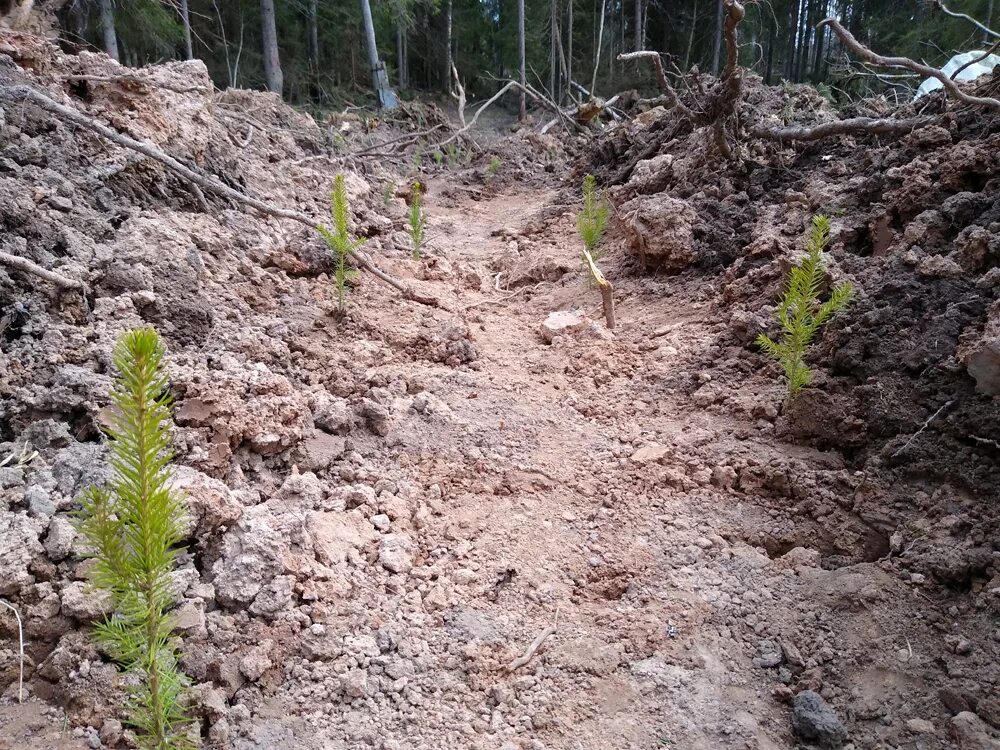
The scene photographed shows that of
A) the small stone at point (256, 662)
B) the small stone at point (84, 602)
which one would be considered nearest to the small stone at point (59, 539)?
the small stone at point (84, 602)

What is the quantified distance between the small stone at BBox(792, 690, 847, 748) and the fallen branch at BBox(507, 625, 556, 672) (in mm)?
724

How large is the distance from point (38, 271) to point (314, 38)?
59.8ft

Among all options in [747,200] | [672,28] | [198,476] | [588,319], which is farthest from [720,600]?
[672,28]

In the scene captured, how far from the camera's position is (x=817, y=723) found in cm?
166

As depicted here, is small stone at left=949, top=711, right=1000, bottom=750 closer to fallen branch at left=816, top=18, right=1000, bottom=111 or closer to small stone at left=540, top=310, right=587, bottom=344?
small stone at left=540, top=310, right=587, bottom=344

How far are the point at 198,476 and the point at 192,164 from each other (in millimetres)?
2673

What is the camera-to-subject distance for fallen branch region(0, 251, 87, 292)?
2.49 m

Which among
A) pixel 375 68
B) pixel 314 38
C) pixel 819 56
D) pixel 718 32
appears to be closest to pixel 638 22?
pixel 718 32

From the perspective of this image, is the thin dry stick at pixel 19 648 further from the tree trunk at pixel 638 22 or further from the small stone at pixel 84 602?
the tree trunk at pixel 638 22

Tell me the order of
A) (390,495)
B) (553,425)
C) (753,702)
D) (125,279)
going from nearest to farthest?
(753,702), (390,495), (125,279), (553,425)

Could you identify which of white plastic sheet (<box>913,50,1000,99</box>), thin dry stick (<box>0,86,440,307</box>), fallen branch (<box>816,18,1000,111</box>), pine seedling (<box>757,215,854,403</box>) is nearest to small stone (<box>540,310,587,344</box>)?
thin dry stick (<box>0,86,440,307</box>)

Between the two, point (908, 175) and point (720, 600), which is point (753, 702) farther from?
point (908, 175)

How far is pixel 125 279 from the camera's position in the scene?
2.88 meters

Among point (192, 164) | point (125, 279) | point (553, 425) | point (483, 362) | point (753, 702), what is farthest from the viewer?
point (192, 164)
